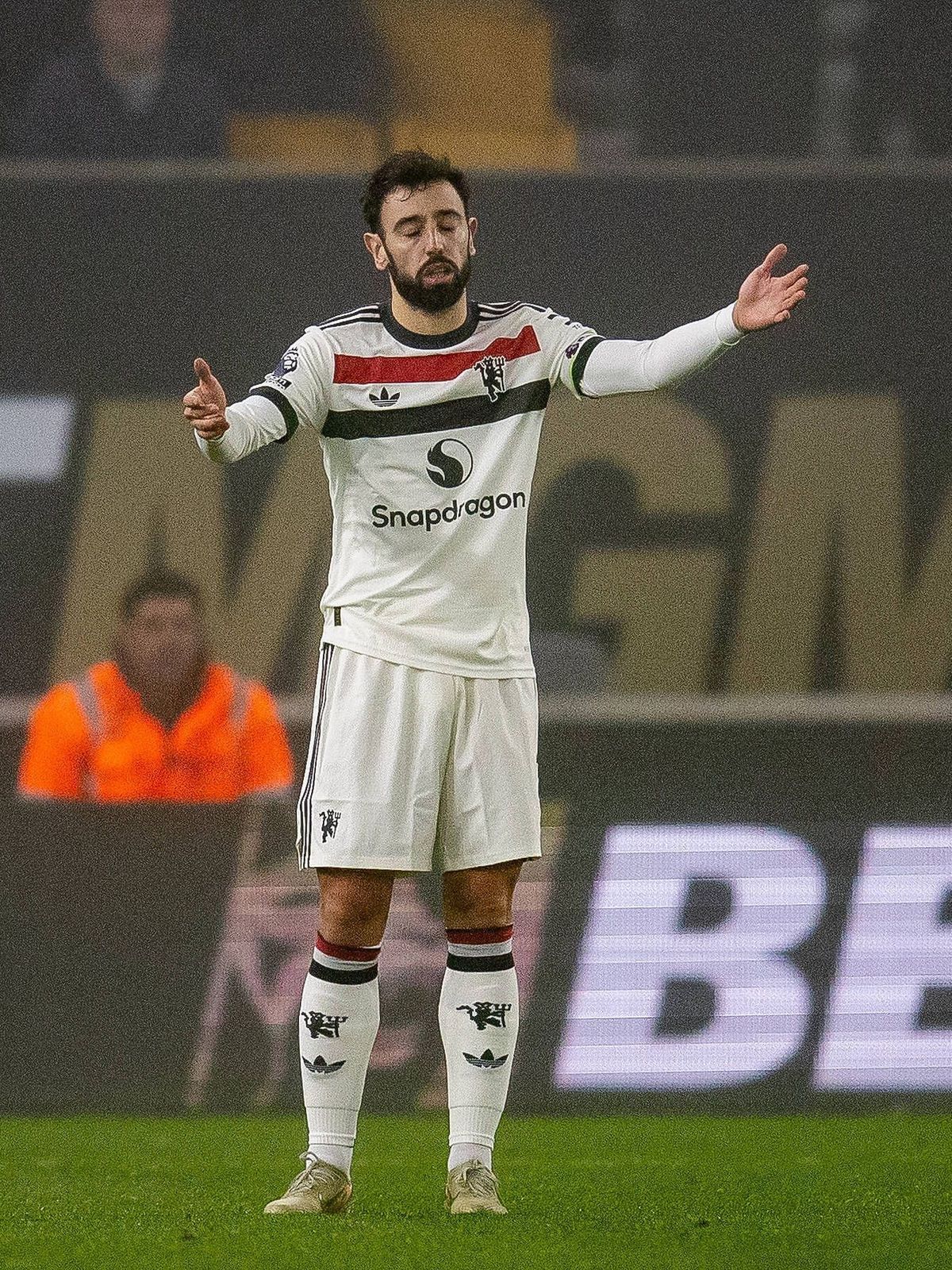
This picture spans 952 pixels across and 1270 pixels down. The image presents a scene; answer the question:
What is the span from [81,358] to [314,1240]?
4503mm

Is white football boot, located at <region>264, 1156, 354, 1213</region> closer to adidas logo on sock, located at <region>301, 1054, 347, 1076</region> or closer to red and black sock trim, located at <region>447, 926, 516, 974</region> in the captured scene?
adidas logo on sock, located at <region>301, 1054, 347, 1076</region>

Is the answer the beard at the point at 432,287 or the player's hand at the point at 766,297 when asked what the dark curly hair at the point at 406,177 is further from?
the player's hand at the point at 766,297

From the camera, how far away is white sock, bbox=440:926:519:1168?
332 centimetres

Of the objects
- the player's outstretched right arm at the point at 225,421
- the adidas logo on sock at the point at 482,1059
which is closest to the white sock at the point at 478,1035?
the adidas logo on sock at the point at 482,1059

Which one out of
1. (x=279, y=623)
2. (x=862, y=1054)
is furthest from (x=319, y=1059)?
(x=279, y=623)

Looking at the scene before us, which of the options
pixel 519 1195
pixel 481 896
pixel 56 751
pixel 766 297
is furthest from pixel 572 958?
pixel 766 297

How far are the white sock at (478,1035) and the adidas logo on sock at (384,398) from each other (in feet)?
2.92

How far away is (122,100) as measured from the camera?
690 cm

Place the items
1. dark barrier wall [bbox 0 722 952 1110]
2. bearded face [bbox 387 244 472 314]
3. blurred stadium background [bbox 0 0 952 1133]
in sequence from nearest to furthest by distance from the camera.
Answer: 1. bearded face [bbox 387 244 472 314]
2. dark barrier wall [bbox 0 722 952 1110]
3. blurred stadium background [bbox 0 0 952 1133]

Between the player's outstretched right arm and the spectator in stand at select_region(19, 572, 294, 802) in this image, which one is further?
the spectator in stand at select_region(19, 572, 294, 802)

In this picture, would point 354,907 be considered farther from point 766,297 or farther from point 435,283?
point 766,297

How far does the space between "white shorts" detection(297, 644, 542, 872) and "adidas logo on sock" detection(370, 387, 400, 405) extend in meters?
0.42

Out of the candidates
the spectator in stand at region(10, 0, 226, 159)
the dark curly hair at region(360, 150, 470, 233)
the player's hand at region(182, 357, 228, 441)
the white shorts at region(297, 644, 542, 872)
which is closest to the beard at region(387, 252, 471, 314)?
the dark curly hair at region(360, 150, 470, 233)

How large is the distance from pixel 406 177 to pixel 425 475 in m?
0.50
